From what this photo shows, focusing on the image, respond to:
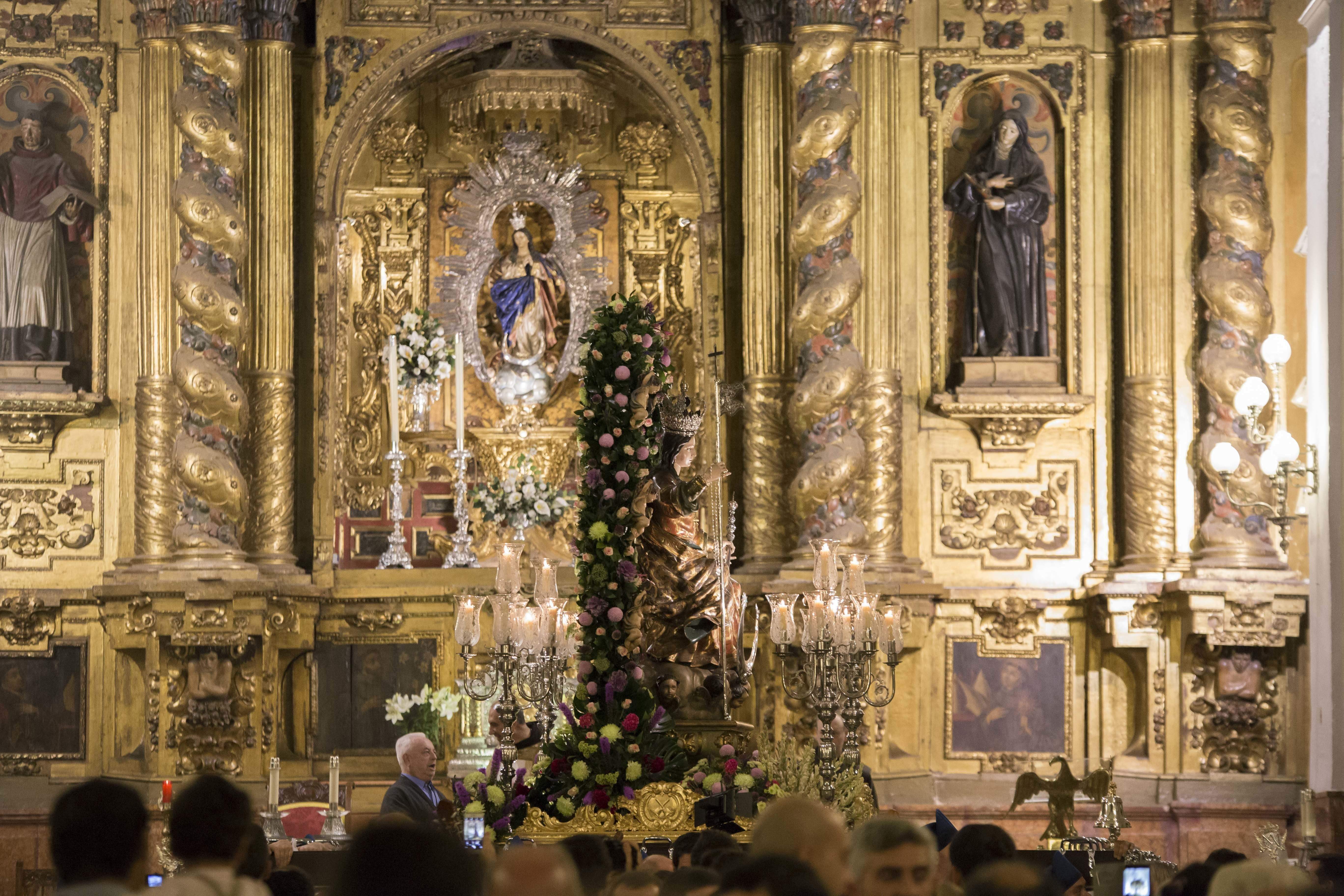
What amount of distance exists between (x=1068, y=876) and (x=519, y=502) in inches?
335

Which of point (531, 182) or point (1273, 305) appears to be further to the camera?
point (531, 182)

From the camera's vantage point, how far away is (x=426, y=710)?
16.0 m

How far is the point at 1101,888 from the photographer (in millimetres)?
9438

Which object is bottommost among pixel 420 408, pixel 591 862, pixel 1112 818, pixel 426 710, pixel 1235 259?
pixel 1112 818

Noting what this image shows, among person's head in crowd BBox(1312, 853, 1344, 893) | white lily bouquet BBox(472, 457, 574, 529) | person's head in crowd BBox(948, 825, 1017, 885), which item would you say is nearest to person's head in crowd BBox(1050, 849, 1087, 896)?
person's head in crowd BBox(1312, 853, 1344, 893)

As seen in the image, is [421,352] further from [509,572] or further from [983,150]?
[509,572]

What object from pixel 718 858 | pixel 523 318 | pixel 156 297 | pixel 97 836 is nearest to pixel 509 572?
pixel 718 858

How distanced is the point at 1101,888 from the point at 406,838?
612 cm

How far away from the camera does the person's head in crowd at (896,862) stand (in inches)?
209

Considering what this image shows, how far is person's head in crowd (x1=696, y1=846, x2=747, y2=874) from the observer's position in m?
6.09

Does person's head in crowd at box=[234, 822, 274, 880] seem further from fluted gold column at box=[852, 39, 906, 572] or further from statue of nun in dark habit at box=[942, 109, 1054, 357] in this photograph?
statue of nun in dark habit at box=[942, 109, 1054, 357]

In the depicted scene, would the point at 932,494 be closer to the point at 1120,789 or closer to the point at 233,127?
the point at 1120,789

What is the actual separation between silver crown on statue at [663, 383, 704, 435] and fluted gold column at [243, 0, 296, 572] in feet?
13.4

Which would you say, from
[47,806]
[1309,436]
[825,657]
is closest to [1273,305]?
[1309,436]
